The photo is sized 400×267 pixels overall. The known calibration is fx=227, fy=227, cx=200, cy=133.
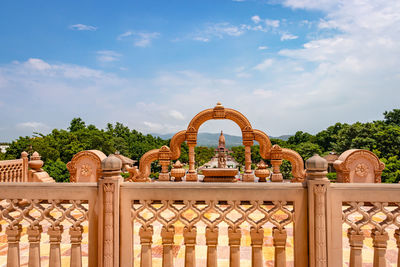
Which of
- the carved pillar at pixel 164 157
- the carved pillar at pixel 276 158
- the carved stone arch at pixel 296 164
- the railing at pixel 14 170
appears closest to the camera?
the railing at pixel 14 170

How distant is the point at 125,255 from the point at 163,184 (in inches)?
40.4

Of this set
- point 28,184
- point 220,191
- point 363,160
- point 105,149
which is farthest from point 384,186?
point 105,149

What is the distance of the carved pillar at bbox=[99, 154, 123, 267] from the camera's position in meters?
2.90

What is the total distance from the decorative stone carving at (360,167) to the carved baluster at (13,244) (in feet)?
30.6

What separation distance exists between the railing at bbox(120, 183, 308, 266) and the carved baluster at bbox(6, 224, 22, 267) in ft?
4.61

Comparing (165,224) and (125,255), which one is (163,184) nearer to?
(165,224)

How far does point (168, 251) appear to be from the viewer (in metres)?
2.90

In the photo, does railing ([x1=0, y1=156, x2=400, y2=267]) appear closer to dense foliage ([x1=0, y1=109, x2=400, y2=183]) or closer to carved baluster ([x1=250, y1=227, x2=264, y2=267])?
carved baluster ([x1=250, y1=227, x2=264, y2=267])

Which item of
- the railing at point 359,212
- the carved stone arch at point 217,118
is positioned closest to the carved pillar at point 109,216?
the railing at point 359,212

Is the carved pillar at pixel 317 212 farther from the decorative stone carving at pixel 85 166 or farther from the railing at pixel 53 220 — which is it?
the decorative stone carving at pixel 85 166

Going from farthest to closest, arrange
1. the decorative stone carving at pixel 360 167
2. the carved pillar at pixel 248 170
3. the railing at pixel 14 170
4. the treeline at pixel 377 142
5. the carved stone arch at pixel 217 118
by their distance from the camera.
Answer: the treeline at pixel 377 142, the carved stone arch at pixel 217 118, the carved pillar at pixel 248 170, the decorative stone carving at pixel 360 167, the railing at pixel 14 170

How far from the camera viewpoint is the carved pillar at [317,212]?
2787mm

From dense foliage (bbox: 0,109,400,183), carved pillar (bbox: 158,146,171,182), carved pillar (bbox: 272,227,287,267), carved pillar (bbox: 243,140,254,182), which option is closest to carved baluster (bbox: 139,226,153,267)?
carved pillar (bbox: 272,227,287,267)

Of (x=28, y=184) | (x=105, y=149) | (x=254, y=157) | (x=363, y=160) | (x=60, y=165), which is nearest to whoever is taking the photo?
(x=28, y=184)
